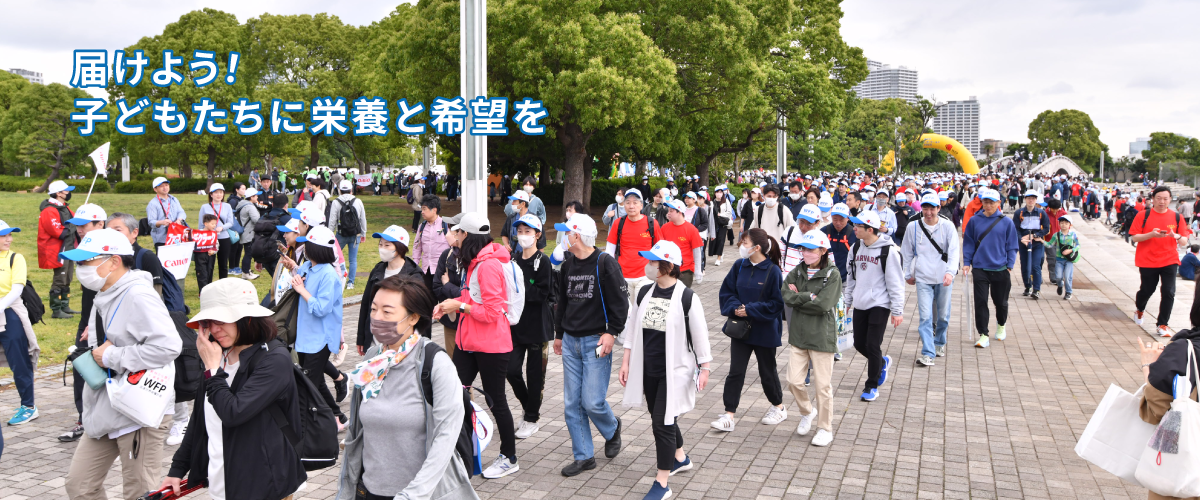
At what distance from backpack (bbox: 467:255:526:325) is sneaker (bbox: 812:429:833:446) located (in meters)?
2.50

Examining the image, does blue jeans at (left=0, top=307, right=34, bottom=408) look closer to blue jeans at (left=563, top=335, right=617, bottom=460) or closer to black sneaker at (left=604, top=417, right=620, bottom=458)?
blue jeans at (left=563, top=335, right=617, bottom=460)

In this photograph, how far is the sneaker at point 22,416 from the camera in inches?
268

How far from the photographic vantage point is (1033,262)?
14055mm

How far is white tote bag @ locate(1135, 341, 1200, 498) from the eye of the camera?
364 centimetres

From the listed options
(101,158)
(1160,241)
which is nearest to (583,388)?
(1160,241)

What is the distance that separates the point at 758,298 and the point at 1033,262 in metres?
9.62

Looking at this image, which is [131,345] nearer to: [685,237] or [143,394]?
[143,394]

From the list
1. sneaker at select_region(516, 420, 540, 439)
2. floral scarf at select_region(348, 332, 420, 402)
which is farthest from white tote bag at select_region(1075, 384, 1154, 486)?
sneaker at select_region(516, 420, 540, 439)

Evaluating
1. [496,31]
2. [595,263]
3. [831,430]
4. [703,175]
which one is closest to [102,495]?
[595,263]

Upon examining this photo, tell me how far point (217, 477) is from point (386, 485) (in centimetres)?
72

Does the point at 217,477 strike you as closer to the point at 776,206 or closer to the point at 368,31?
the point at 776,206

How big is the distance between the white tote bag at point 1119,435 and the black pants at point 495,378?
3350 mm

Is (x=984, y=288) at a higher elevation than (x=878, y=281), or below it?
below

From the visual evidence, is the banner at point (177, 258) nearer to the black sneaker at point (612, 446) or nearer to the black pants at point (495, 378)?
the black pants at point (495, 378)
